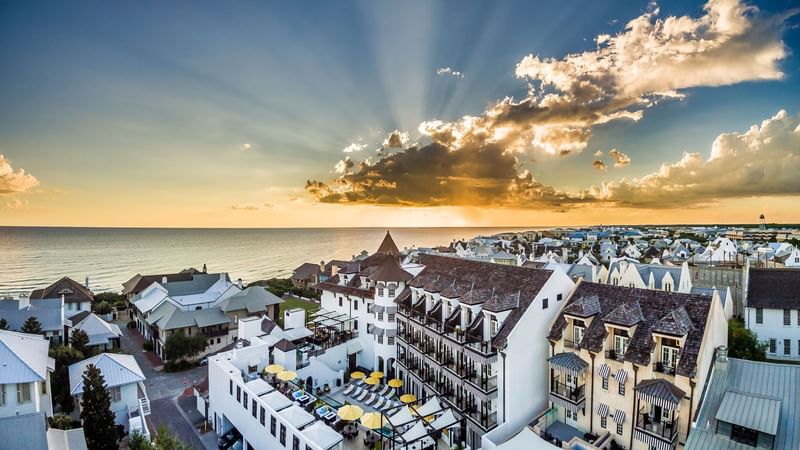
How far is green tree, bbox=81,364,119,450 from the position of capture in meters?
21.3

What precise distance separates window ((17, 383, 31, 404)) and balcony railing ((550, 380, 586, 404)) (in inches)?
1238

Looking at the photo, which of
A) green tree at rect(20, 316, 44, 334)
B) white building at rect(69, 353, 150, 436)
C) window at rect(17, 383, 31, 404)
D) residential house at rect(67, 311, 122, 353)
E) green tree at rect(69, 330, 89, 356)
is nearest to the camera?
window at rect(17, 383, 31, 404)

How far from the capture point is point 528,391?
75.6 ft

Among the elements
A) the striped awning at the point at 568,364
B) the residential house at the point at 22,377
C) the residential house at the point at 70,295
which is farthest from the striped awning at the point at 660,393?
the residential house at the point at 70,295

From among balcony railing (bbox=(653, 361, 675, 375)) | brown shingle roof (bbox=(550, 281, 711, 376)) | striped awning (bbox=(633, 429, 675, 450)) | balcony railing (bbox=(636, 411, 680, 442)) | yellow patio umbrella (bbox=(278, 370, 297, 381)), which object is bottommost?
yellow patio umbrella (bbox=(278, 370, 297, 381))

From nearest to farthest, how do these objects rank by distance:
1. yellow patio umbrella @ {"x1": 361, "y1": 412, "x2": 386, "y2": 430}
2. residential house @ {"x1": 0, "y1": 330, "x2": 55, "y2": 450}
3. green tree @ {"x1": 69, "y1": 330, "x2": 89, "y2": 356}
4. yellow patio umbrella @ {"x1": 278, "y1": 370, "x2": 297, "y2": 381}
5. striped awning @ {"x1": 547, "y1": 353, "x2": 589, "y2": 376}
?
striped awning @ {"x1": 547, "y1": 353, "x2": 589, "y2": 376} → residential house @ {"x1": 0, "y1": 330, "x2": 55, "y2": 450} → yellow patio umbrella @ {"x1": 361, "y1": 412, "x2": 386, "y2": 430} → yellow patio umbrella @ {"x1": 278, "y1": 370, "x2": 297, "y2": 381} → green tree @ {"x1": 69, "y1": 330, "x2": 89, "y2": 356}

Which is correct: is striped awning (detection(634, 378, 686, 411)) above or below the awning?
above

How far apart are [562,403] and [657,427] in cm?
456

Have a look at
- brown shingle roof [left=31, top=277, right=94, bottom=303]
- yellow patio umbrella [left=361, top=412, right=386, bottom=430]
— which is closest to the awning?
yellow patio umbrella [left=361, top=412, right=386, bottom=430]

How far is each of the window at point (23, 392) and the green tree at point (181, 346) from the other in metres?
14.8

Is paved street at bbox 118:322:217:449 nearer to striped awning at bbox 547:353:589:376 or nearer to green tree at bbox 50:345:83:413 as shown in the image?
green tree at bbox 50:345:83:413

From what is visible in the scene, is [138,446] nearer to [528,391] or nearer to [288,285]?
[528,391]

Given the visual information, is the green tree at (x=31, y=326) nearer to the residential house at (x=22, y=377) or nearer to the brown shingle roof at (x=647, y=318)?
the residential house at (x=22, y=377)

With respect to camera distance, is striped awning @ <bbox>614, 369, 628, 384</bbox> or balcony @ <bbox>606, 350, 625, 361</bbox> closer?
striped awning @ <bbox>614, 369, 628, 384</bbox>
